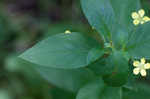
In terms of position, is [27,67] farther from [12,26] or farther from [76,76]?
[76,76]

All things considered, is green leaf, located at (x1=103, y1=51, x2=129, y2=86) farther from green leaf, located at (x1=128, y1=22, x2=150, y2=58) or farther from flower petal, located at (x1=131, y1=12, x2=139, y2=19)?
flower petal, located at (x1=131, y1=12, x2=139, y2=19)

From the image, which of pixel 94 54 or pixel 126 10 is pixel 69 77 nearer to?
pixel 94 54

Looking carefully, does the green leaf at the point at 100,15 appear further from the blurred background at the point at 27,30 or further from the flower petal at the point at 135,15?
the blurred background at the point at 27,30

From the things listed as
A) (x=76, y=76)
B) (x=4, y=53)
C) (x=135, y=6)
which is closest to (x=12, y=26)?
(x=4, y=53)

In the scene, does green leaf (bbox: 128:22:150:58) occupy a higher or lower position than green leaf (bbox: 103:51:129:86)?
higher

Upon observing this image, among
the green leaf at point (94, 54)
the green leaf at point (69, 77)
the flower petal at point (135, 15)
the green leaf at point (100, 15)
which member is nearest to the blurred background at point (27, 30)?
the green leaf at point (69, 77)

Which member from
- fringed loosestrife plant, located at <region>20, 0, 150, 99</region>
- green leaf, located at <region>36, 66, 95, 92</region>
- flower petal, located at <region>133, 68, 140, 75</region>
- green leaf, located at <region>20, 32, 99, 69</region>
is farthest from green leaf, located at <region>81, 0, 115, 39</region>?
green leaf, located at <region>36, 66, 95, 92</region>
